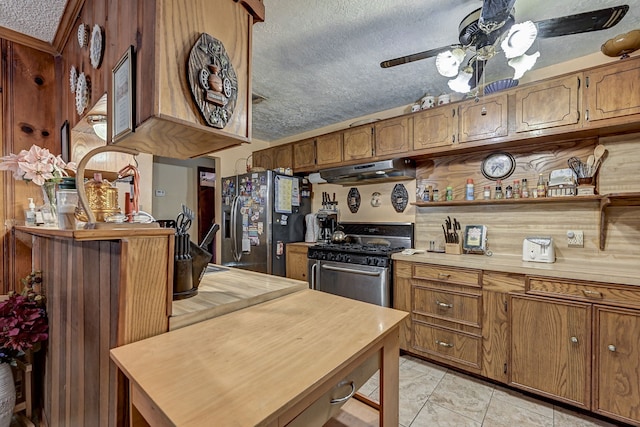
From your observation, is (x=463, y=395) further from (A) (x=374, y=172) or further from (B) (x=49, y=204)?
(B) (x=49, y=204)

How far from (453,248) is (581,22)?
1833 mm

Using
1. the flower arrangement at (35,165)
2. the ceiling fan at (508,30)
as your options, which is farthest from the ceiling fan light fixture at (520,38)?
the flower arrangement at (35,165)

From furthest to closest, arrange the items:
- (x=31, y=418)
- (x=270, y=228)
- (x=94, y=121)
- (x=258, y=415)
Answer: (x=270, y=228), (x=31, y=418), (x=94, y=121), (x=258, y=415)

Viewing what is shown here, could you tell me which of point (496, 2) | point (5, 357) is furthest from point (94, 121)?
point (496, 2)

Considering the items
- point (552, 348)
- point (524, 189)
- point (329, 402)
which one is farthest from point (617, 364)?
point (329, 402)

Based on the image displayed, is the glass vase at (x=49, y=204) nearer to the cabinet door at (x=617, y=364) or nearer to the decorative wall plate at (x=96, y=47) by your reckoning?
the decorative wall plate at (x=96, y=47)

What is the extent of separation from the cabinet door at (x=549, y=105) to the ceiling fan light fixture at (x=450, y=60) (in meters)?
0.98

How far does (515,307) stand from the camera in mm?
2041

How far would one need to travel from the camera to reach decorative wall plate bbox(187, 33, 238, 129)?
931mm

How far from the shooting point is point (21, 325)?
1.49 m

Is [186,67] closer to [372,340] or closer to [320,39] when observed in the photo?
[372,340]

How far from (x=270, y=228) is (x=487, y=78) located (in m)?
2.78

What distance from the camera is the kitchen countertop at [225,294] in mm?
1023

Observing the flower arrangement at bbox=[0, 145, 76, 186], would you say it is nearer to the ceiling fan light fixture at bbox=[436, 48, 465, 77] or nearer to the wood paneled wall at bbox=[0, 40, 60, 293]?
the wood paneled wall at bbox=[0, 40, 60, 293]
